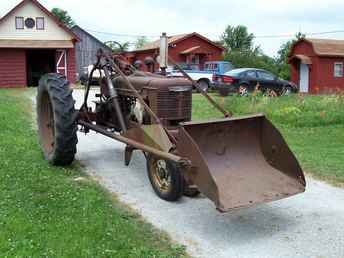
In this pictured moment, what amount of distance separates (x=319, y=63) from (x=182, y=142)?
26.4 metres

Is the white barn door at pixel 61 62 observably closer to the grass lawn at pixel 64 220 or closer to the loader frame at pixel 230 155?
the grass lawn at pixel 64 220

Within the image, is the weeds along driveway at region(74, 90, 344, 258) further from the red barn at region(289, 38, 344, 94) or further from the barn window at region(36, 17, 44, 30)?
the barn window at region(36, 17, 44, 30)

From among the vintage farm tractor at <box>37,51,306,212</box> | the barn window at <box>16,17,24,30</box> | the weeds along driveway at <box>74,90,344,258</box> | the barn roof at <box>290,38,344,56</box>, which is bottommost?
the weeds along driveway at <box>74,90,344,258</box>

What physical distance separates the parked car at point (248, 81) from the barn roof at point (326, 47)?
6.08m

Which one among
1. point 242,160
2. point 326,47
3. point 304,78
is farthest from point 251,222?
point 304,78

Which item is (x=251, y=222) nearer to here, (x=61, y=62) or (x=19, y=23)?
(x=61, y=62)

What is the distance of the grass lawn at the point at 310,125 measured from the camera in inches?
303

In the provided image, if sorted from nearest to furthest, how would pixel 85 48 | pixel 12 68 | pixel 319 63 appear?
pixel 12 68, pixel 319 63, pixel 85 48

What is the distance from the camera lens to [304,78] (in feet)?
103

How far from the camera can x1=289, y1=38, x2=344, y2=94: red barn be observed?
2973 cm

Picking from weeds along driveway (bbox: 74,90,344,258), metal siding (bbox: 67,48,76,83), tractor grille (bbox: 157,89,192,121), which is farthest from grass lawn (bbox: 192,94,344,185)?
metal siding (bbox: 67,48,76,83)

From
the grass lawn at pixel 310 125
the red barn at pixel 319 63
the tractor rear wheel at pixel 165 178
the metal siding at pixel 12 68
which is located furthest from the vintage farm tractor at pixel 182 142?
the red barn at pixel 319 63

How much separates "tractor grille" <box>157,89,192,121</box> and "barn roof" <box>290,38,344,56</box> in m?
24.6

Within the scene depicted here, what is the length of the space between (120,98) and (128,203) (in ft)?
6.35
